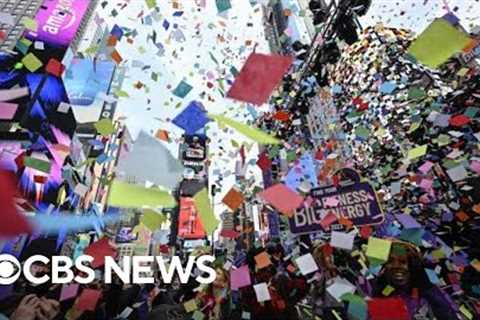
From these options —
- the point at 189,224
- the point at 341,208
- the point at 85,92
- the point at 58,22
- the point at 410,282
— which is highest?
the point at 85,92

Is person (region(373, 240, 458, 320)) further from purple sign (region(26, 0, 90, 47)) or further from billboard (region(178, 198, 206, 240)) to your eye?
billboard (region(178, 198, 206, 240))

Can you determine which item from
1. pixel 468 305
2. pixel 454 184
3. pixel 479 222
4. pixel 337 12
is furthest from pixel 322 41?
pixel 468 305

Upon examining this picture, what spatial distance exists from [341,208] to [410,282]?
78 centimetres

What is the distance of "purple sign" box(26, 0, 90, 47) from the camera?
19.1 meters

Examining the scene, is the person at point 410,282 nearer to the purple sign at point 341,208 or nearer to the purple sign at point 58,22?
the purple sign at point 341,208

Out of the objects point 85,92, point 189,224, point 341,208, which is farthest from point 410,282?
point 189,224

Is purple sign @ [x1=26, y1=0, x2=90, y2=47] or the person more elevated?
purple sign @ [x1=26, y1=0, x2=90, y2=47]

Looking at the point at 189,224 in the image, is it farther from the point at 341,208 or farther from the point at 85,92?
the point at 341,208

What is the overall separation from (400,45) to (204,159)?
4112 centimetres

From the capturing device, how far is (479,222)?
4.91 meters

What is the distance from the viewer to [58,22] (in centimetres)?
1978

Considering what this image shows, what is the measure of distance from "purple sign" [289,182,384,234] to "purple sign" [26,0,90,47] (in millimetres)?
19597

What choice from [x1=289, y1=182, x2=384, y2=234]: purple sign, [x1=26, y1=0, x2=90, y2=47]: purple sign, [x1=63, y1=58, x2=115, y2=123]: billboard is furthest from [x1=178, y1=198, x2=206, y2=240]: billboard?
[x1=289, y1=182, x2=384, y2=234]: purple sign

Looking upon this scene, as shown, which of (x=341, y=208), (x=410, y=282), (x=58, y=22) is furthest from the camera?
(x=58, y=22)
